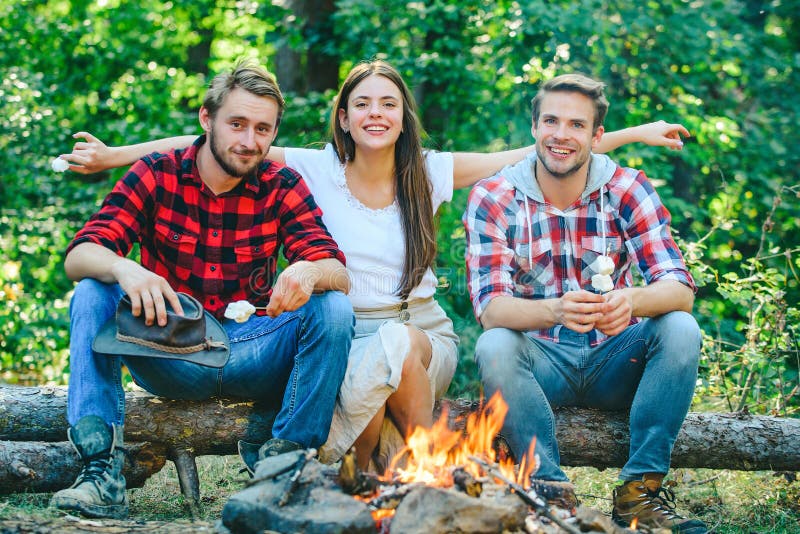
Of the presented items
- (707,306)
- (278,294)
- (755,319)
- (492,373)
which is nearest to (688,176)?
(707,306)

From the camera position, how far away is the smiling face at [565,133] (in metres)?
3.68

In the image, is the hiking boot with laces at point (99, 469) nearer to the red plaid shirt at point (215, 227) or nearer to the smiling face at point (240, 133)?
the red plaid shirt at point (215, 227)

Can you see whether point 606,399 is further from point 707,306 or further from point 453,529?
point 707,306

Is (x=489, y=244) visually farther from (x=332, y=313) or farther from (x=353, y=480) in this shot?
(x=353, y=480)

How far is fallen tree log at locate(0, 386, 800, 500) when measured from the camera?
3545 mm

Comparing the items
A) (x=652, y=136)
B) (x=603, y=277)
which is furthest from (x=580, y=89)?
(x=603, y=277)

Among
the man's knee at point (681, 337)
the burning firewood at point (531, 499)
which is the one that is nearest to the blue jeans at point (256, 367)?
the burning firewood at point (531, 499)

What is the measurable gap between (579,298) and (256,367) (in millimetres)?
1365

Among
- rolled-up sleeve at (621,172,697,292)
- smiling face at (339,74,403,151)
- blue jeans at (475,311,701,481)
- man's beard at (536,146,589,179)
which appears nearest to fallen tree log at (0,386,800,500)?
blue jeans at (475,311,701,481)

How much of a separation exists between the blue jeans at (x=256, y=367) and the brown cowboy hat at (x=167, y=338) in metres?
0.10

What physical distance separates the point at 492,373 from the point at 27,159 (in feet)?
19.0

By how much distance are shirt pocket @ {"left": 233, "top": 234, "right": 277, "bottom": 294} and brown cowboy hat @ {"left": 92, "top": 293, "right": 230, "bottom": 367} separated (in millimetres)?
437

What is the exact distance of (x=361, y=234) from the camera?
383cm

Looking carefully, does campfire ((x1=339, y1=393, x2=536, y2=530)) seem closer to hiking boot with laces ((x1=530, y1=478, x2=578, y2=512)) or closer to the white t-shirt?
hiking boot with laces ((x1=530, y1=478, x2=578, y2=512))
